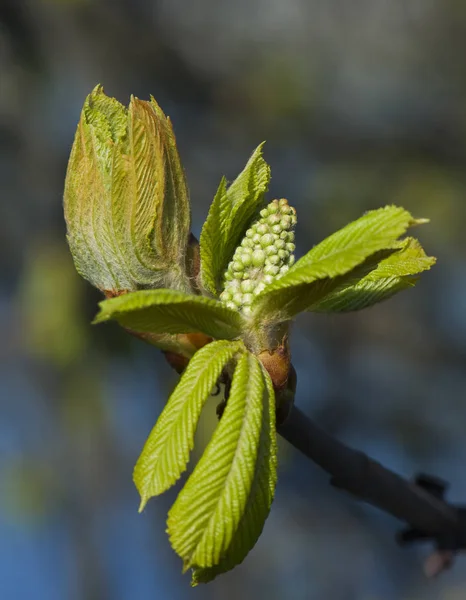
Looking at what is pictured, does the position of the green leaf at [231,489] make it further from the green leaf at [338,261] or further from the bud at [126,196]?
the bud at [126,196]

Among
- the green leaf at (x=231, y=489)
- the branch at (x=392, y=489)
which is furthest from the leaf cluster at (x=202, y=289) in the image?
the branch at (x=392, y=489)

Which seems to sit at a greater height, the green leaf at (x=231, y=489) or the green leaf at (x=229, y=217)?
the green leaf at (x=229, y=217)

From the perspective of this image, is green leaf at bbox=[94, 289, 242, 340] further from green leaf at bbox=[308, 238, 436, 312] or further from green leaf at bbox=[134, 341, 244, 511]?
green leaf at bbox=[308, 238, 436, 312]

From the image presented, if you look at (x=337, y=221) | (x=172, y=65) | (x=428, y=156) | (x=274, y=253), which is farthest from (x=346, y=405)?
(x=274, y=253)

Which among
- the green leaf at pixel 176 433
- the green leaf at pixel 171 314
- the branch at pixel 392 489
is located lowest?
the branch at pixel 392 489

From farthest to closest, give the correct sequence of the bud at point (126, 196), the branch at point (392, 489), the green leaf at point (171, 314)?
the branch at point (392, 489) < the bud at point (126, 196) < the green leaf at point (171, 314)

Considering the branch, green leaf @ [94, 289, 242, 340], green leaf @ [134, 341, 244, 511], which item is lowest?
the branch

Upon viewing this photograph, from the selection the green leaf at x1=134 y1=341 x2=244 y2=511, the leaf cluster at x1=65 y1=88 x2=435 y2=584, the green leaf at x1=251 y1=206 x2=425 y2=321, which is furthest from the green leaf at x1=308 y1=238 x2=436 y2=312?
the green leaf at x1=134 y1=341 x2=244 y2=511
